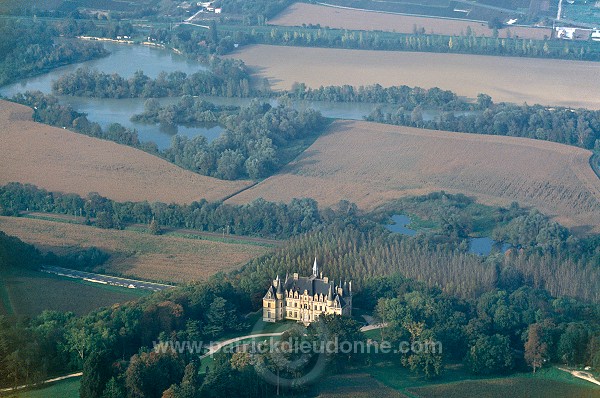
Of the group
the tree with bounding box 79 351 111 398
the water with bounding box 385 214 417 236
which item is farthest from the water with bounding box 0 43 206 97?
the tree with bounding box 79 351 111 398

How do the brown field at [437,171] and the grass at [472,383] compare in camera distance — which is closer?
the grass at [472,383]

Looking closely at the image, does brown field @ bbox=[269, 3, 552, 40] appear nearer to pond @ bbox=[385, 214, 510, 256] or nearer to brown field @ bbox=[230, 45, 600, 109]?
brown field @ bbox=[230, 45, 600, 109]

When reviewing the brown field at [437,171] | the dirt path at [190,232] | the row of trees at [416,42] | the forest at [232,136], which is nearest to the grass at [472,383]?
the dirt path at [190,232]

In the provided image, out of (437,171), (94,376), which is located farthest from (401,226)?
(94,376)

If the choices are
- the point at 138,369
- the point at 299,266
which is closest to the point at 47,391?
the point at 138,369

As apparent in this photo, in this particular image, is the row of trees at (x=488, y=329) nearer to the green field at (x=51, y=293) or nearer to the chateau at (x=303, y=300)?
the chateau at (x=303, y=300)

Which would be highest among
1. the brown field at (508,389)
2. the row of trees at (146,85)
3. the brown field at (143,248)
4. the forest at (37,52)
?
the forest at (37,52)

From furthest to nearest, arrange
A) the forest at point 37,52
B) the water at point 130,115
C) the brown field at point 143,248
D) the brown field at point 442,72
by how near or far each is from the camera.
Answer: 1. the brown field at point 442,72
2. the forest at point 37,52
3. the water at point 130,115
4. the brown field at point 143,248
